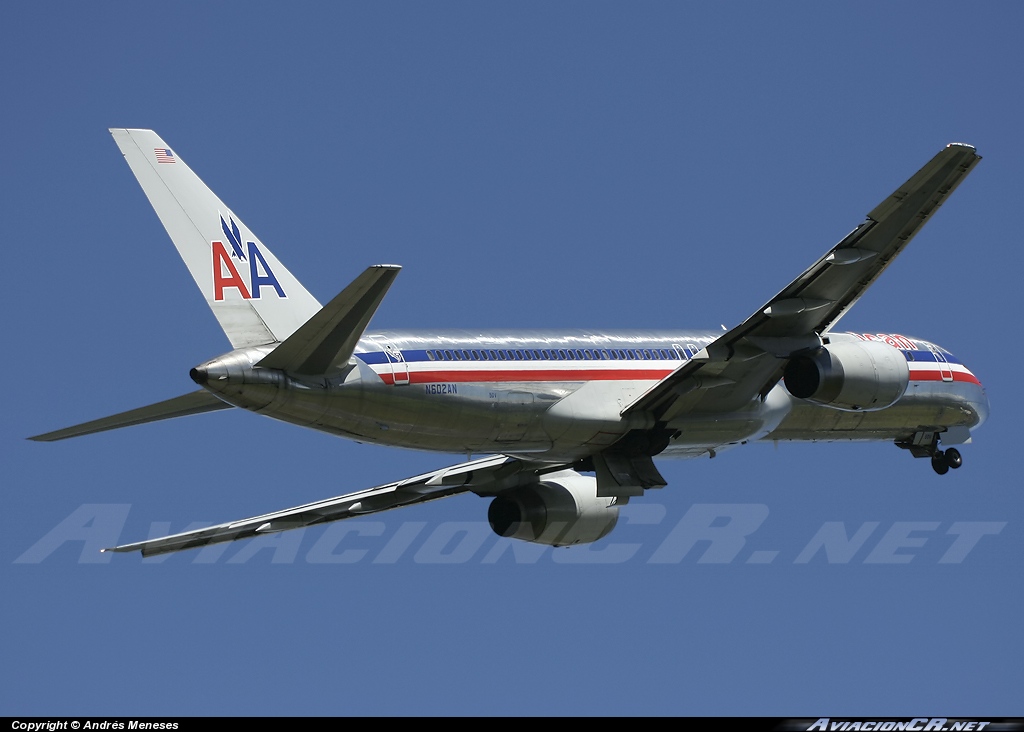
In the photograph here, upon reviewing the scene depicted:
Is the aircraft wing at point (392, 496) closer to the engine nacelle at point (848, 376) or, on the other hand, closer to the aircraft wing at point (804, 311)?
the aircraft wing at point (804, 311)

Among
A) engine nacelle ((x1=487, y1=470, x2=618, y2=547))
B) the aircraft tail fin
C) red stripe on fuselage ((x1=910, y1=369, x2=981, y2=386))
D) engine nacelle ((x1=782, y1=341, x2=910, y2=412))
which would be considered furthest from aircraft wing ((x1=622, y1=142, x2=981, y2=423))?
the aircraft tail fin

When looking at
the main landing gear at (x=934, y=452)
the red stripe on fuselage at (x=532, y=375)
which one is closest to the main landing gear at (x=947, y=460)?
the main landing gear at (x=934, y=452)

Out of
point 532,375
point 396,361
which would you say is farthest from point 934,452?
point 396,361

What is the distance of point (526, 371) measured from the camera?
120 ft

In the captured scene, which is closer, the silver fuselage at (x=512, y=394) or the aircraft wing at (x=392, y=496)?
the silver fuselage at (x=512, y=394)

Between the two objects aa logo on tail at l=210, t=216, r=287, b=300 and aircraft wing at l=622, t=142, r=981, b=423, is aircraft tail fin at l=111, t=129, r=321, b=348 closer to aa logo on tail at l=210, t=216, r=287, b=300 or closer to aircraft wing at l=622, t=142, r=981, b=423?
aa logo on tail at l=210, t=216, r=287, b=300

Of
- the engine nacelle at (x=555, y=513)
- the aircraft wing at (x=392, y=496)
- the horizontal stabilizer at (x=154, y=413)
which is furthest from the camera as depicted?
the engine nacelle at (x=555, y=513)

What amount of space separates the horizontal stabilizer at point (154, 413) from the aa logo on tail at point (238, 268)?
252 centimetres

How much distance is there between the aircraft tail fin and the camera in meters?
35.6

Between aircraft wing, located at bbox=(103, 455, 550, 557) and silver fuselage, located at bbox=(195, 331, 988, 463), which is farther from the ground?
silver fuselage, located at bbox=(195, 331, 988, 463)

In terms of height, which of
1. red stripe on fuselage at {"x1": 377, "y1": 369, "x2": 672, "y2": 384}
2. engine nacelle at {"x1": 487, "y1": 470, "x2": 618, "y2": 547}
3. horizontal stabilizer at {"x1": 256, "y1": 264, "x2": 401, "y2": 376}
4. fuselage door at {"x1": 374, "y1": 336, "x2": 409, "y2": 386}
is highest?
horizontal stabilizer at {"x1": 256, "y1": 264, "x2": 401, "y2": 376}

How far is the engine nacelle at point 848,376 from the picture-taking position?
37.1 meters

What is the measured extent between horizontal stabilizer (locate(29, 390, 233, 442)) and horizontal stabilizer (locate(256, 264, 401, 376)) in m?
2.23

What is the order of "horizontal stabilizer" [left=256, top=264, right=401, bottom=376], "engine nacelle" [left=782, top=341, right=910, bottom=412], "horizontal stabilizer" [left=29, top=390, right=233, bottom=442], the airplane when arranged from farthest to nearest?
"engine nacelle" [left=782, top=341, right=910, bottom=412]
"horizontal stabilizer" [left=29, top=390, right=233, bottom=442]
the airplane
"horizontal stabilizer" [left=256, top=264, right=401, bottom=376]
